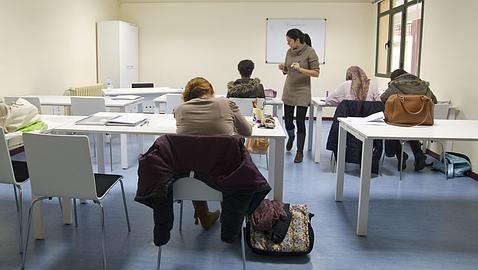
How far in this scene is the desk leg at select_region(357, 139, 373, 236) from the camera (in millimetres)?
2773

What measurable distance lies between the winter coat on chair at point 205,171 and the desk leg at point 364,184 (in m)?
0.90

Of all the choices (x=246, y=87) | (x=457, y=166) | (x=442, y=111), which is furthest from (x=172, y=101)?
(x=457, y=166)

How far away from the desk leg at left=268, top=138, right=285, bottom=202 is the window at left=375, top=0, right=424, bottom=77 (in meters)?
3.93

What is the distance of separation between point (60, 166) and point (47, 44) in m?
4.13

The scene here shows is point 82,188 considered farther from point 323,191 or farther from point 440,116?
point 440,116

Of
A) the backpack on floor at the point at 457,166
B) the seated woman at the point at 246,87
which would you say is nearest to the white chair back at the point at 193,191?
the seated woman at the point at 246,87

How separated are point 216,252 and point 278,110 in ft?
8.59

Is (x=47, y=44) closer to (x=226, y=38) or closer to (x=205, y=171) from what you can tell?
(x=226, y=38)

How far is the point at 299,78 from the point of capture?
4754 millimetres

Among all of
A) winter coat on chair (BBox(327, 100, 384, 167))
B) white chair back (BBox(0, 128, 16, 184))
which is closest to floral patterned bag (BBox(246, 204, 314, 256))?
white chair back (BBox(0, 128, 16, 184))

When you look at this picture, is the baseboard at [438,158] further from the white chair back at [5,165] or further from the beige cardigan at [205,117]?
the white chair back at [5,165]

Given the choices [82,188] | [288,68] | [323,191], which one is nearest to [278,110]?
[288,68]

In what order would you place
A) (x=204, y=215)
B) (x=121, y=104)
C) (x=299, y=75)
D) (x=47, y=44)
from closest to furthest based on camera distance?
(x=204, y=215), (x=121, y=104), (x=299, y=75), (x=47, y=44)

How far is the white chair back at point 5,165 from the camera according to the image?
2377 millimetres
